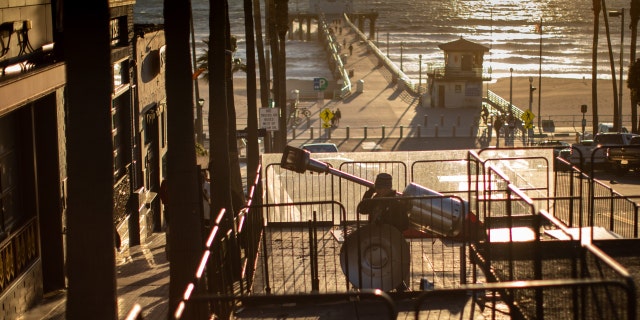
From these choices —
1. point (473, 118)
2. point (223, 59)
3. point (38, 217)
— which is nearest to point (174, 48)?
point (223, 59)

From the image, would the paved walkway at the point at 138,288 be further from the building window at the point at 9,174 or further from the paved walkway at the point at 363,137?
the building window at the point at 9,174

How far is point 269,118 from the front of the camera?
34.7m

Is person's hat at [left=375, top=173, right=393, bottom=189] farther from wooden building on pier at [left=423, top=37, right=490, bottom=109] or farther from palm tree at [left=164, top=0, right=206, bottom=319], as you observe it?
wooden building on pier at [left=423, top=37, right=490, bottom=109]

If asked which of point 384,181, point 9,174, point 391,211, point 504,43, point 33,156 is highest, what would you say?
point 33,156

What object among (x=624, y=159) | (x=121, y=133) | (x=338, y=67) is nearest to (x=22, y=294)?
(x=121, y=133)

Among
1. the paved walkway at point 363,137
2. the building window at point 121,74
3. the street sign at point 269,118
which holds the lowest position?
the paved walkway at point 363,137

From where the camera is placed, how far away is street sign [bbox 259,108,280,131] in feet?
113

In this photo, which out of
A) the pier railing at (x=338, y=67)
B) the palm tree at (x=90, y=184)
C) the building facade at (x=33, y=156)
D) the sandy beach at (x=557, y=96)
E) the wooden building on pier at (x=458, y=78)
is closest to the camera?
the palm tree at (x=90, y=184)

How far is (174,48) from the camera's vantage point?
11.9 metres

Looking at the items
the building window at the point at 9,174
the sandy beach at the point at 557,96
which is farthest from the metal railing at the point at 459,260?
the sandy beach at the point at 557,96

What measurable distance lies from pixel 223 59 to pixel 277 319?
5841 millimetres

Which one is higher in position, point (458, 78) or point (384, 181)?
point (384, 181)

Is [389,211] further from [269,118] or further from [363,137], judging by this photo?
[363,137]

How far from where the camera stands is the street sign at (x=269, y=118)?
34.5 m
